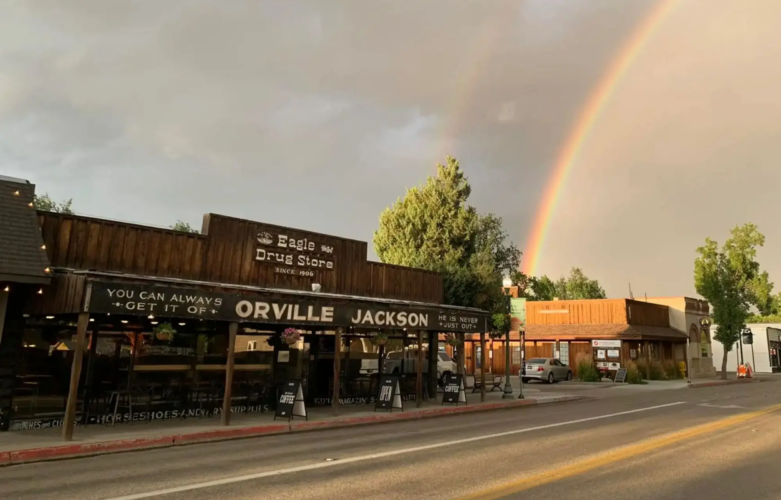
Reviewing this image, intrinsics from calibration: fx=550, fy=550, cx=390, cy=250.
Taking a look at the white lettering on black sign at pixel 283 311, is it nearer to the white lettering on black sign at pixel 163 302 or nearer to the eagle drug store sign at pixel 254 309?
the eagle drug store sign at pixel 254 309

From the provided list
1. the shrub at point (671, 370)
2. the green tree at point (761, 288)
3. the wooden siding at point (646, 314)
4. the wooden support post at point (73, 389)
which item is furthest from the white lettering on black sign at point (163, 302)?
the green tree at point (761, 288)

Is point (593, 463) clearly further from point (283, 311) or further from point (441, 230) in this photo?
point (441, 230)

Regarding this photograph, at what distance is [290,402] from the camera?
14445 millimetres

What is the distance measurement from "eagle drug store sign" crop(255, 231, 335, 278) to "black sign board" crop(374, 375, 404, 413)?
4.10m

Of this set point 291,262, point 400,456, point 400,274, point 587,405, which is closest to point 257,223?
point 291,262

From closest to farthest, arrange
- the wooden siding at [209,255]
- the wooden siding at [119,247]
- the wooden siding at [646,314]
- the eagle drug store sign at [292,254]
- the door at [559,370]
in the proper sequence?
1. the wooden siding at [119,247]
2. the wooden siding at [209,255]
3. the eagle drug store sign at [292,254]
4. the door at [559,370]
5. the wooden siding at [646,314]

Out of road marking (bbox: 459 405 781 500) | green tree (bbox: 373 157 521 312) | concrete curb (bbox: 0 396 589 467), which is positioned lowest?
concrete curb (bbox: 0 396 589 467)

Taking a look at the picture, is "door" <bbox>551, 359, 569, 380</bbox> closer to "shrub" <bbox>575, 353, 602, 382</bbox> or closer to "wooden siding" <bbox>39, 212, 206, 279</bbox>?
"shrub" <bbox>575, 353, 602, 382</bbox>

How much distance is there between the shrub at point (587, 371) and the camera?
112ft

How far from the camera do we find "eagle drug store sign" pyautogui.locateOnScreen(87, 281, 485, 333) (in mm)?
11773

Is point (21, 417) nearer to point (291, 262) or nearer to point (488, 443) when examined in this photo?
point (291, 262)

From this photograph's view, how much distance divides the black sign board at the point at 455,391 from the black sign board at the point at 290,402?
581 centimetres

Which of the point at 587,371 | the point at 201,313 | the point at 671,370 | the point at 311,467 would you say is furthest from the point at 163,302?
the point at 671,370

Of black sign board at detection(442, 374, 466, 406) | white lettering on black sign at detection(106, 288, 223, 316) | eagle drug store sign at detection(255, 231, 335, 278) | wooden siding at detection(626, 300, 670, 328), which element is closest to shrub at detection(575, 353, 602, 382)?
wooden siding at detection(626, 300, 670, 328)
